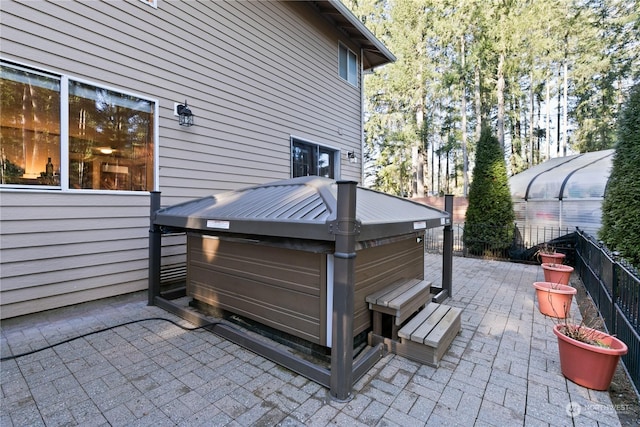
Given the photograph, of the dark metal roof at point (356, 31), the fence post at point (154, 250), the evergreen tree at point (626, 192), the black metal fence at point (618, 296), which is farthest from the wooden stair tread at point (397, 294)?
the dark metal roof at point (356, 31)

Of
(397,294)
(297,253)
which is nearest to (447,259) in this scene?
(397,294)

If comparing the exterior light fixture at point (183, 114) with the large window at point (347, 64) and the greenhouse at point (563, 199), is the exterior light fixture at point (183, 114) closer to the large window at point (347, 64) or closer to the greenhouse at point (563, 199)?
the large window at point (347, 64)

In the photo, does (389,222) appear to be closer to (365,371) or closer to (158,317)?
(365,371)

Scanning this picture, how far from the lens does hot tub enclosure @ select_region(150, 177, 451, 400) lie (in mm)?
2098

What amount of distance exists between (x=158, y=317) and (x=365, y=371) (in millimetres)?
2559

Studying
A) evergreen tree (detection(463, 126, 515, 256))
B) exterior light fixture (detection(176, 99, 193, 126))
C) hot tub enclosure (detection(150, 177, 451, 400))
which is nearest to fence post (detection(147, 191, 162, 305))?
hot tub enclosure (detection(150, 177, 451, 400))

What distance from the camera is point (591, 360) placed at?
7.29 ft

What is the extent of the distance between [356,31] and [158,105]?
6066mm

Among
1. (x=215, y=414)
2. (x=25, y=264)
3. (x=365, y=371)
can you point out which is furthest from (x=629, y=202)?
(x=25, y=264)

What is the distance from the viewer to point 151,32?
4.28 metres

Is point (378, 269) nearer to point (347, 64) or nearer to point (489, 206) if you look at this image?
point (489, 206)

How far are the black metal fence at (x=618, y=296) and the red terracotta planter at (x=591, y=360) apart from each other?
0.69ft

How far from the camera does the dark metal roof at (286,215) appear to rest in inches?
85.9

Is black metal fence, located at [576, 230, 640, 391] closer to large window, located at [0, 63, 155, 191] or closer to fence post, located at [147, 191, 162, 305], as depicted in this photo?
fence post, located at [147, 191, 162, 305]
